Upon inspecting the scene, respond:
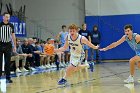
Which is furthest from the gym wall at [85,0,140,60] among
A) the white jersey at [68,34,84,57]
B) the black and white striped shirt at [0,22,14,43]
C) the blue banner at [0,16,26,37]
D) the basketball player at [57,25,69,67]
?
the white jersey at [68,34,84,57]

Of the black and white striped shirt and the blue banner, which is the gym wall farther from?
the black and white striped shirt

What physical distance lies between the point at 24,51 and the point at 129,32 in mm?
7408

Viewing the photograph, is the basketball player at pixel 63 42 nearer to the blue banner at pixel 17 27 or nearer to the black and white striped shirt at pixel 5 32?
the blue banner at pixel 17 27

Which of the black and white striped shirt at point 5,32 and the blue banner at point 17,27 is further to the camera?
the blue banner at point 17,27

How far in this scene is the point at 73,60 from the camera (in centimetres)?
935

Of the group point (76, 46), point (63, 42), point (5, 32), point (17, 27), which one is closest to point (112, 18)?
point (63, 42)

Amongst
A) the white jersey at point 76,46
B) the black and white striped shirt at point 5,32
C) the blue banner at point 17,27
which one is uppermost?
the blue banner at point 17,27

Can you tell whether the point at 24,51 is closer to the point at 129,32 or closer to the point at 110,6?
the point at 129,32

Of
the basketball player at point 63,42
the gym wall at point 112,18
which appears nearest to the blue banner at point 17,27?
the basketball player at point 63,42

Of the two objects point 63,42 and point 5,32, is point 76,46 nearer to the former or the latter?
point 5,32

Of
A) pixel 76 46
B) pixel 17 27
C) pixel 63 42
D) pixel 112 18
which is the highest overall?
pixel 112 18

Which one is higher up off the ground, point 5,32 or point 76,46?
point 5,32

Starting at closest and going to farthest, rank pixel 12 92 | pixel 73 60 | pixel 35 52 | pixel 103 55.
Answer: pixel 12 92
pixel 73 60
pixel 35 52
pixel 103 55

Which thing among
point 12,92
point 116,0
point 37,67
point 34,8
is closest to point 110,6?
point 116,0
